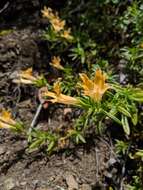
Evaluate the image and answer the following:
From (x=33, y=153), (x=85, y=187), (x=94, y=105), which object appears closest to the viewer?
(x=94, y=105)

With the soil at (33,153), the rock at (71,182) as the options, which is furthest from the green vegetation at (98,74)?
the rock at (71,182)

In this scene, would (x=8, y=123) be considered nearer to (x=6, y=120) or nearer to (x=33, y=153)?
(x=6, y=120)

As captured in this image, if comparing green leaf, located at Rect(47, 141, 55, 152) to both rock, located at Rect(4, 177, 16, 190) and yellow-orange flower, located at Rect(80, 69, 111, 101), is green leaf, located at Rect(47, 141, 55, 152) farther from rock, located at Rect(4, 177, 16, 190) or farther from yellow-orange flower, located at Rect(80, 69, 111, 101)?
yellow-orange flower, located at Rect(80, 69, 111, 101)

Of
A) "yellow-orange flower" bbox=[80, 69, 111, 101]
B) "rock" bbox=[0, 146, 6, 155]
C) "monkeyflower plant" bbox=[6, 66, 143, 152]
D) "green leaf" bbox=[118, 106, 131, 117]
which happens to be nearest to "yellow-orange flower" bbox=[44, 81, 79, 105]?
"monkeyflower plant" bbox=[6, 66, 143, 152]

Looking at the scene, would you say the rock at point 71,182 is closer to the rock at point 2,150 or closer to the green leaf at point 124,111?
the rock at point 2,150

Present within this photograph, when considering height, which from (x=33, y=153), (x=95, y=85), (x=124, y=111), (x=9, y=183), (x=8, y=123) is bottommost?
(x=9, y=183)

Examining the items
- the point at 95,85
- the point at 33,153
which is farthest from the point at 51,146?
the point at 95,85

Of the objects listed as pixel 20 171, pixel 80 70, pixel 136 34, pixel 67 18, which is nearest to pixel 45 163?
pixel 20 171

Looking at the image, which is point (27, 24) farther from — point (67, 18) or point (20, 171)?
point (20, 171)
